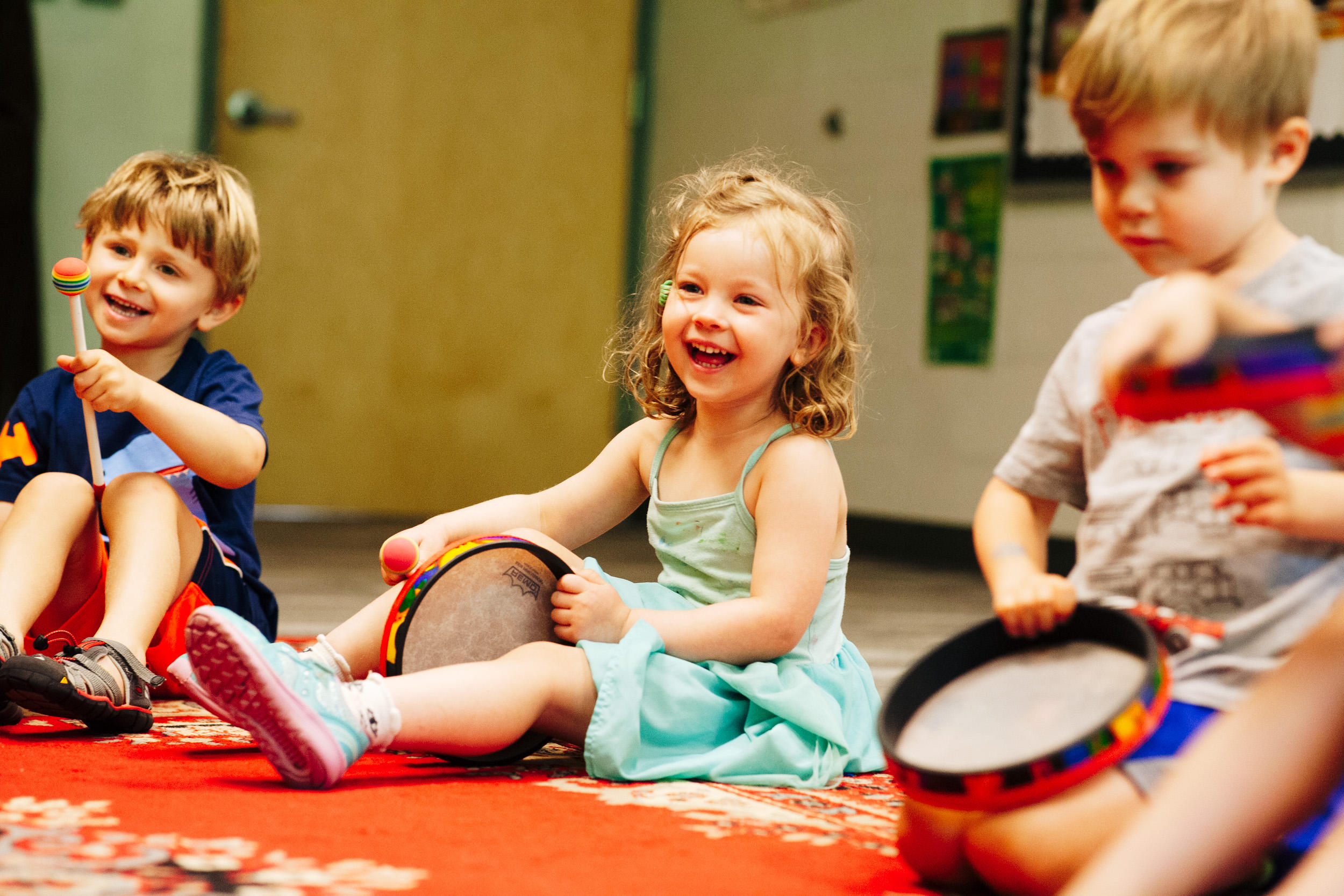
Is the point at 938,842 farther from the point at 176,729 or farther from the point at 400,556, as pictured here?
the point at 176,729

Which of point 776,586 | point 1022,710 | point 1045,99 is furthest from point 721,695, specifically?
point 1045,99

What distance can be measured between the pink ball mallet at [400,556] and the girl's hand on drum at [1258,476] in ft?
2.28

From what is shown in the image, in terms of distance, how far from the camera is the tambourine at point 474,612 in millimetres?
1155

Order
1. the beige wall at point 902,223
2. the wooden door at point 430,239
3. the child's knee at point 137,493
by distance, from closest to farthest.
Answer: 1. the child's knee at point 137,493
2. the beige wall at point 902,223
3. the wooden door at point 430,239

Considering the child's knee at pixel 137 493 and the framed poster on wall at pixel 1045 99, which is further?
the framed poster on wall at pixel 1045 99

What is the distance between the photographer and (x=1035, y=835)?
0.79m

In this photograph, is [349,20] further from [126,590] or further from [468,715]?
[468,715]

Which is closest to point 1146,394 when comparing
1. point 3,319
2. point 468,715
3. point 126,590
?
point 468,715

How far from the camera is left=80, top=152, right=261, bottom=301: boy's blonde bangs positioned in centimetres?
146

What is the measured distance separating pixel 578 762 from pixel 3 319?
2551mm

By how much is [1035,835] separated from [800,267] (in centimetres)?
62

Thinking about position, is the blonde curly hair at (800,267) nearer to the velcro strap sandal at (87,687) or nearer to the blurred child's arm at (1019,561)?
the blurred child's arm at (1019,561)

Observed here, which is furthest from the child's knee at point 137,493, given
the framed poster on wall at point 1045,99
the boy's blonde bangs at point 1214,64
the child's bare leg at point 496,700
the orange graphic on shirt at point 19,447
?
the framed poster on wall at point 1045,99

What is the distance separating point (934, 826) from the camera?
84cm
